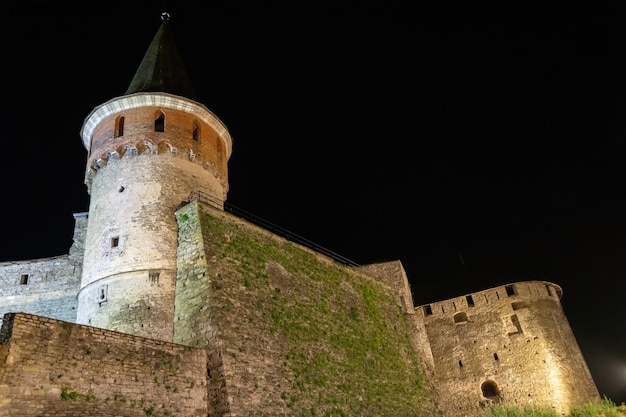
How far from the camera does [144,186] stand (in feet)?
58.9

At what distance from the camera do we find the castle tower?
632 inches

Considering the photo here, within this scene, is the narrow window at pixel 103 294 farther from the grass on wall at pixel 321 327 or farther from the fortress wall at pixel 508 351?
the fortress wall at pixel 508 351

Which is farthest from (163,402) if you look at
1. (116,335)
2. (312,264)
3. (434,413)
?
(434,413)

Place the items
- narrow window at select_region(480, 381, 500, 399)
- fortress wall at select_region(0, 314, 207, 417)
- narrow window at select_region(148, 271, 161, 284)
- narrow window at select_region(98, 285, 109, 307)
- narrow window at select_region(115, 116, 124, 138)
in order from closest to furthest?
fortress wall at select_region(0, 314, 207, 417) < narrow window at select_region(98, 285, 109, 307) < narrow window at select_region(148, 271, 161, 284) < narrow window at select_region(115, 116, 124, 138) < narrow window at select_region(480, 381, 500, 399)

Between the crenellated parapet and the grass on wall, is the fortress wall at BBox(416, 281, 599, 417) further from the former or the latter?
the crenellated parapet

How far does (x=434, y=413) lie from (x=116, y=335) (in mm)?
14840

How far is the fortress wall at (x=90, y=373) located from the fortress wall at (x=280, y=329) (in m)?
1.10

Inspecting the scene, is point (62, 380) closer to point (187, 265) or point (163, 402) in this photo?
point (163, 402)

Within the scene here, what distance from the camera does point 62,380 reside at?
35.9ft

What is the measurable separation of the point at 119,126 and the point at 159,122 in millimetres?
1521

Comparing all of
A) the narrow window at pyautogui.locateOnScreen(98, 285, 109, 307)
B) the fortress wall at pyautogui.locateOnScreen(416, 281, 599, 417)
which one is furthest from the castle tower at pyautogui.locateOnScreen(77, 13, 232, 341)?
the fortress wall at pyautogui.locateOnScreen(416, 281, 599, 417)

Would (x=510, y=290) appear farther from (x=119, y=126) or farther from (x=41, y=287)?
(x=41, y=287)

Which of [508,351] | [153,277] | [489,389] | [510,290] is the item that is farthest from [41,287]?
[510,290]

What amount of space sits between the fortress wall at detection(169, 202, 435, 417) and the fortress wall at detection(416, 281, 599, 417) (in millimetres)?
7789
